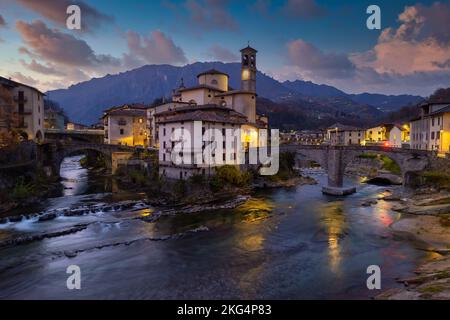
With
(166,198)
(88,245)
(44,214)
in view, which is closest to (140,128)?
(166,198)

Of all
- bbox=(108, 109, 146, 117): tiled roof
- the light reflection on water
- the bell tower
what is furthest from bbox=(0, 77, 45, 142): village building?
the light reflection on water

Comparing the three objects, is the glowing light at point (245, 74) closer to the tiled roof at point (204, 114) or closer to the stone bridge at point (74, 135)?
the tiled roof at point (204, 114)

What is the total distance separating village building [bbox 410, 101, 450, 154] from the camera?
4991 centimetres

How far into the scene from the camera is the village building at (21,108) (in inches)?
1949

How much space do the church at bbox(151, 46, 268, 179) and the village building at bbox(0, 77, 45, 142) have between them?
21240 mm

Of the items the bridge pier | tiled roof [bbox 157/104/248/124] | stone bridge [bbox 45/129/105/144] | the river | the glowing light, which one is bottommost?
the river

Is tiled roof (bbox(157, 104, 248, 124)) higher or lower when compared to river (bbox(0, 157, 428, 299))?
higher

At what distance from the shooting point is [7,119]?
160 feet

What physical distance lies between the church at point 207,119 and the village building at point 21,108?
2124 centimetres

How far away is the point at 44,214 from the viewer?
3522cm

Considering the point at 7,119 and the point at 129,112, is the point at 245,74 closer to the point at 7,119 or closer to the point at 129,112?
the point at 129,112

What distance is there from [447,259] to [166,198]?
1317 inches

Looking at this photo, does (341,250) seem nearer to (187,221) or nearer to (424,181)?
(187,221)

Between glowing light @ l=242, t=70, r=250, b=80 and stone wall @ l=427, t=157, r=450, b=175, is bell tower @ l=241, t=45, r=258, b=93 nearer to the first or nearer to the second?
glowing light @ l=242, t=70, r=250, b=80
